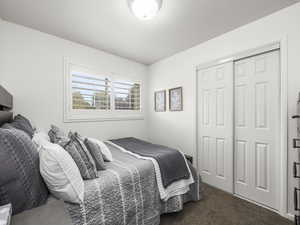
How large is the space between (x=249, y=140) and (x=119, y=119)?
2.37 m

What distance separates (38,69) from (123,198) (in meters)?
2.23

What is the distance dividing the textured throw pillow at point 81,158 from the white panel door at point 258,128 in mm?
2037

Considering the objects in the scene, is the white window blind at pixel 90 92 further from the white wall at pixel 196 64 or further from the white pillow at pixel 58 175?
the white pillow at pixel 58 175

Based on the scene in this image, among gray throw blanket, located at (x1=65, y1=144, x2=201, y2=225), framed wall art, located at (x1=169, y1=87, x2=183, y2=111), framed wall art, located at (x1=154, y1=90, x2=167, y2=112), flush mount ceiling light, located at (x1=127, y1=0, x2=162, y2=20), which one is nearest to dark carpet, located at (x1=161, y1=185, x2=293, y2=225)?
gray throw blanket, located at (x1=65, y1=144, x2=201, y2=225)

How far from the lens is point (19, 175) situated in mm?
779

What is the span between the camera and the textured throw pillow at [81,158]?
1.17 metres

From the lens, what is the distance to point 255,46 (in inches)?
74.9

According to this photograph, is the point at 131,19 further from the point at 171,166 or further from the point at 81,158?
the point at 171,166

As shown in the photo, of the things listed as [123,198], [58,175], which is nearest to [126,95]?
[123,198]

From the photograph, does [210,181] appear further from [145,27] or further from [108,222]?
[145,27]

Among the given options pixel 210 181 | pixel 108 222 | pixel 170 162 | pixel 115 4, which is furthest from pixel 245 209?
pixel 115 4

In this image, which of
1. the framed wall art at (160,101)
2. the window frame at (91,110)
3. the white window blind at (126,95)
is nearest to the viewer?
the window frame at (91,110)

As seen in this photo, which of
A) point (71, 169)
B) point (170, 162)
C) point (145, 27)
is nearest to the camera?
point (71, 169)

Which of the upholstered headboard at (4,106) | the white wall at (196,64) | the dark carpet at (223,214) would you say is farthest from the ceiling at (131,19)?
the dark carpet at (223,214)
